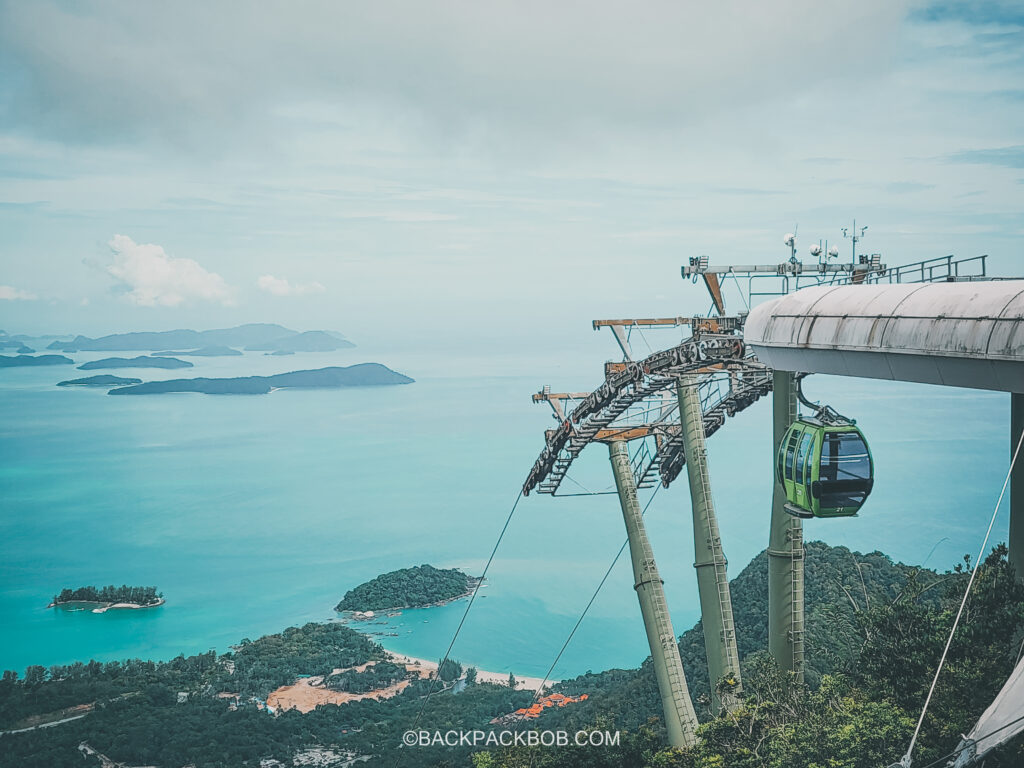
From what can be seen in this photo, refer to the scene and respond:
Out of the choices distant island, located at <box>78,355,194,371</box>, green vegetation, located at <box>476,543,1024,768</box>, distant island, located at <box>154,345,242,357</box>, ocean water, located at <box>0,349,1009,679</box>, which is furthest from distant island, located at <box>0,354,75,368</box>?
green vegetation, located at <box>476,543,1024,768</box>

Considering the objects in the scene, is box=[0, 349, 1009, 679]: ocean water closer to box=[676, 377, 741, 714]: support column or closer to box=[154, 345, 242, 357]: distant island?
box=[676, 377, 741, 714]: support column

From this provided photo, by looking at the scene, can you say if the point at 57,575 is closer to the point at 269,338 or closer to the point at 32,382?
the point at 32,382

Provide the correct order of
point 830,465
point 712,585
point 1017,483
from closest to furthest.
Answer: point 830,465 → point 1017,483 → point 712,585

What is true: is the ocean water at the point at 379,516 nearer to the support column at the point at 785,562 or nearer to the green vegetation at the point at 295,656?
the green vegetation at the point at 295,656

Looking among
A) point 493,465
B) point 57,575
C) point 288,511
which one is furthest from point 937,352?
point 493,465

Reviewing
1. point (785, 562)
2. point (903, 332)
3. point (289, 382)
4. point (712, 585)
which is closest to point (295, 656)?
point (712, 585)

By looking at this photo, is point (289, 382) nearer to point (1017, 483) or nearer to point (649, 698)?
point (649, 698)

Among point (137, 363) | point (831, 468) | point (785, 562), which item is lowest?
point (137, 363)

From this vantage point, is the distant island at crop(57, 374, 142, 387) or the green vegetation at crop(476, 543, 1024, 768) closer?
the green vegetation at crop(476, 543, 1024, 768)

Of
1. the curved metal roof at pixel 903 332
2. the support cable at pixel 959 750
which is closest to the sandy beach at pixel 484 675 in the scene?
the support cable at pixel 959 750
